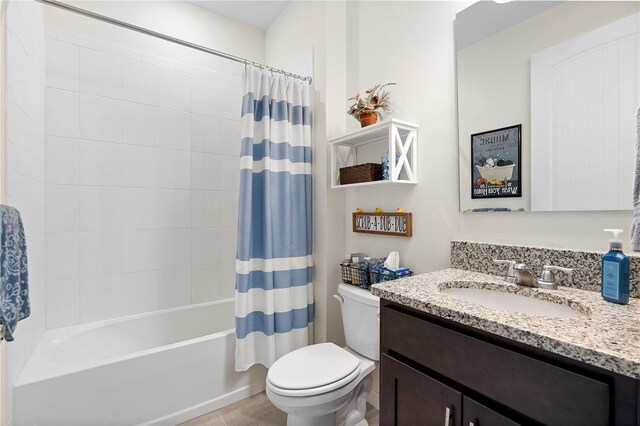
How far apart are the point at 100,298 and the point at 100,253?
298 mm

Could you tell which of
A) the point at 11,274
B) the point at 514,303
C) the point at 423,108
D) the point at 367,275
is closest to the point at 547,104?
the point at 423,108

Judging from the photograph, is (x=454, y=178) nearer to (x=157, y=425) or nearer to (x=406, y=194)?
(x=406, y=194)

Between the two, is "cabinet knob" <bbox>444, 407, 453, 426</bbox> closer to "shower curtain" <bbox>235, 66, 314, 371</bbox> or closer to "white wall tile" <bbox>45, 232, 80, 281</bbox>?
"shower curtain" <bbox>235, 66, 314, 371</bbox>

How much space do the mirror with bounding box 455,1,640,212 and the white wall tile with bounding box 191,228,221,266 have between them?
1.87m

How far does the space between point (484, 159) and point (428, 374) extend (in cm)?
91

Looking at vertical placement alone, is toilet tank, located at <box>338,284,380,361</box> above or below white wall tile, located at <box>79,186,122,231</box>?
below

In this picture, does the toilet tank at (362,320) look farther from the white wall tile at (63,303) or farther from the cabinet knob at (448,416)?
the white wall tile at (63,303)

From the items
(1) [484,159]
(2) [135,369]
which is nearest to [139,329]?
(2) [135,369]

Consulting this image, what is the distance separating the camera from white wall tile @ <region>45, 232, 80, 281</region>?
73.8 inches

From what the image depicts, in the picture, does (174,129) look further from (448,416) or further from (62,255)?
(448,416)

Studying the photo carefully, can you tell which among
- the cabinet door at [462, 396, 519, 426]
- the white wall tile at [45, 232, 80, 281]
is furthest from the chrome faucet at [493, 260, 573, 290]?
the white wall tile at [45, 232, 80, 281]

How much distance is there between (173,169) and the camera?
7.55 feet

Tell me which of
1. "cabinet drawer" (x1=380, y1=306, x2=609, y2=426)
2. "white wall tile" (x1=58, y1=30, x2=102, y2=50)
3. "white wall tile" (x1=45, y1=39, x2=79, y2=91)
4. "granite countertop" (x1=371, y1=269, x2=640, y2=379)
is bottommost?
"cabinet drawer" (x1=380, y1=306, x2=609, y2=426)

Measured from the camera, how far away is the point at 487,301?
1.14m
